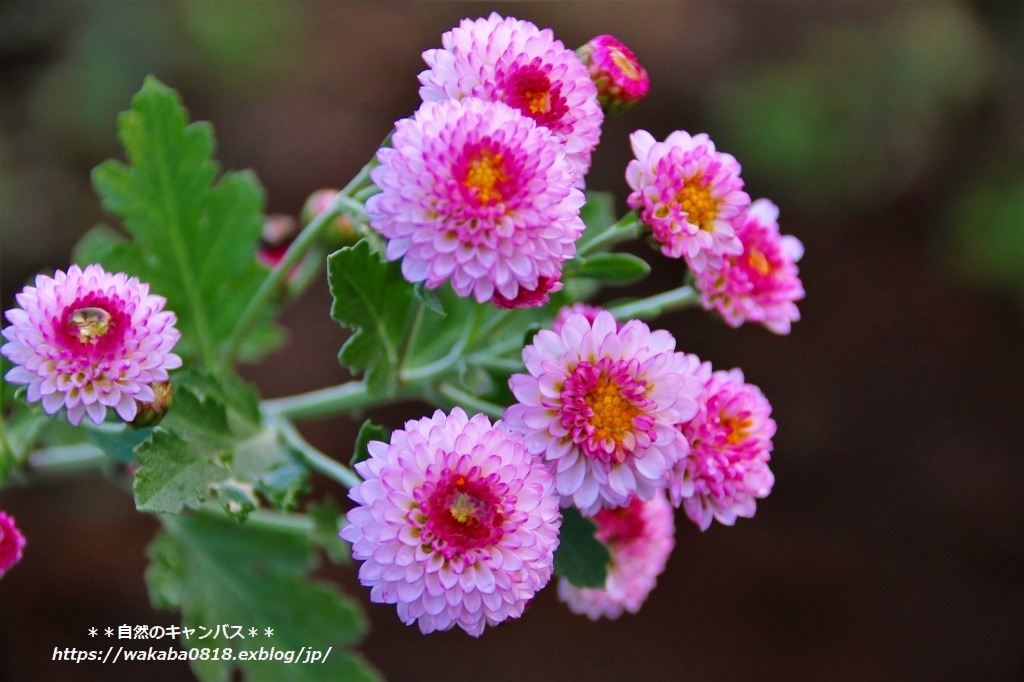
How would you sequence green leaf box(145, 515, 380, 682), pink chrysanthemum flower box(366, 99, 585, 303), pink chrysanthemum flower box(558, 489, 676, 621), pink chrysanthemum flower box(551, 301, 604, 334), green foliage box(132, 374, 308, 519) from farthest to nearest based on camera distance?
1. green leaf box(145, 515, 380, 682)
2. pink chrysanthemum flower box(558, 489, 676, 621)
3. pink chrysanthemum flower box(551, 301, 604, 334)
4. green foliage box(132, 374, 308, 519)
5. pink chrysanthemum flower box(366, 99, 585, 303)

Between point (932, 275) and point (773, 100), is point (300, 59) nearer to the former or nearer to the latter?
point (773, 100)

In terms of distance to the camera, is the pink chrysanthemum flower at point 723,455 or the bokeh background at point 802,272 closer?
the pink chrysanthemum flower at point 723,455

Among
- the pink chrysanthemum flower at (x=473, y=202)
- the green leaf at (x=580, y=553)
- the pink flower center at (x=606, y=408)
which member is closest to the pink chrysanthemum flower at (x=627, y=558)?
the green leaf at (x=580, y=553)

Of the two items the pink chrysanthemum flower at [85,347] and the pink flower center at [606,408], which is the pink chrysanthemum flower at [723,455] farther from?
the pink chrysanthemum flower at [85,347]

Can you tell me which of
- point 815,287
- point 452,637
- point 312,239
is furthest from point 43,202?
point 815,287

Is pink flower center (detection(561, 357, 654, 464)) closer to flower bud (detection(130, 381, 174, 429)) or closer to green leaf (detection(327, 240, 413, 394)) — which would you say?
green leaf (detection(327, 240, 413, 394))

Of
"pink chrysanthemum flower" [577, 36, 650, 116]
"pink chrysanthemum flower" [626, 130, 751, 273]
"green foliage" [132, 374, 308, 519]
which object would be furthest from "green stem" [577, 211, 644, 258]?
"green foliage" [132, 374, 308, 519]
